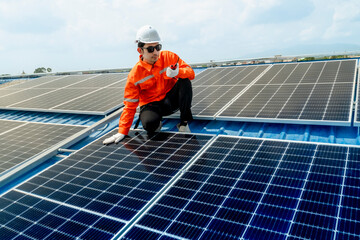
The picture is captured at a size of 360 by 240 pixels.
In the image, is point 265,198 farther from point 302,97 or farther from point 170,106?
point 302,97

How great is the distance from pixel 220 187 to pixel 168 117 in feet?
12.4

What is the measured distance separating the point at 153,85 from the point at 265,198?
4008 millimetres

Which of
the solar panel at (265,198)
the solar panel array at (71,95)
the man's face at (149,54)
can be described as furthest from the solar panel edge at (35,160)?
the solar panel at (265,198)

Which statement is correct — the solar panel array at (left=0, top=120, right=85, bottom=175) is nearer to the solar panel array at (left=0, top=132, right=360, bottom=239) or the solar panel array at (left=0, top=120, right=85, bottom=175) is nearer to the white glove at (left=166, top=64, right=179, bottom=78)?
the solar panel array at (left=0, top=132, right=360, bottom=239)

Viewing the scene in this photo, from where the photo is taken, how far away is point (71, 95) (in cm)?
1085

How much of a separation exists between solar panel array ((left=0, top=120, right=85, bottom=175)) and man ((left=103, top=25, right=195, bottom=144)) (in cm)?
175

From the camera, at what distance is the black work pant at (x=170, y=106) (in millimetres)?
6195

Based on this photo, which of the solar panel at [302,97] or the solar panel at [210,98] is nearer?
the solar panel at [302,97]

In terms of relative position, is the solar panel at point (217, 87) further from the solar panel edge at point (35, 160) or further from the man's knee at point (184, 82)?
the solar panel edge at point (35, 160)

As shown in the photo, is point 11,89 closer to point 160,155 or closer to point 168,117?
point 168,117

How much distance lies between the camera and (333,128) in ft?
19.1

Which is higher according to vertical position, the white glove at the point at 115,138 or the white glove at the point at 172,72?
the white glove at the point at 172,72

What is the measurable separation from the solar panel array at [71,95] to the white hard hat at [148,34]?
323cm

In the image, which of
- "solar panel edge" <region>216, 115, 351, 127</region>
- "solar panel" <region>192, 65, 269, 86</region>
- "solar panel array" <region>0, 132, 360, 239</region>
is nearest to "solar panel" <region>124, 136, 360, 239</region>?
"solar panel array" <region>0, 132, 360, 239</region>
